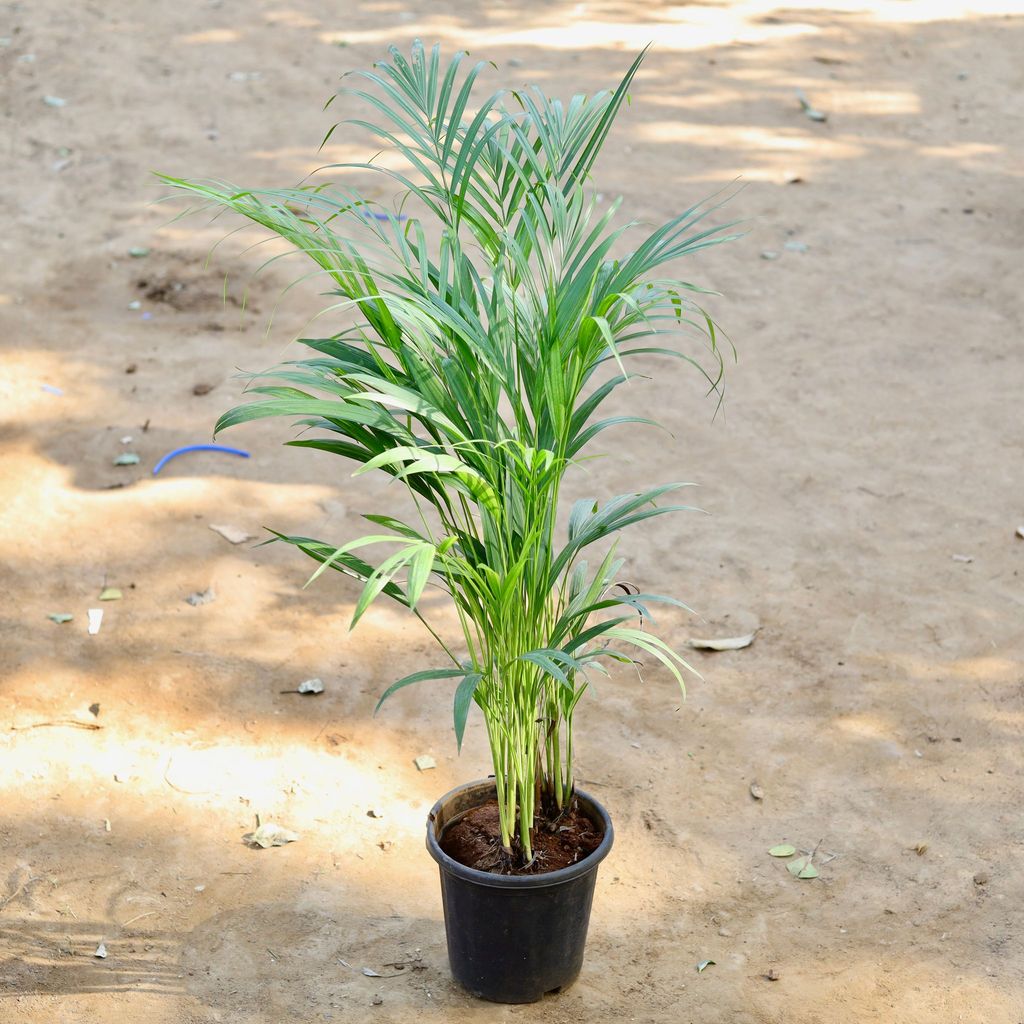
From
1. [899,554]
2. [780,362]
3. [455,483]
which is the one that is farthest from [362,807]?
[780,362]

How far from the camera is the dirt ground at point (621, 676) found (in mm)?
2609

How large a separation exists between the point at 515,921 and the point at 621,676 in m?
1.26

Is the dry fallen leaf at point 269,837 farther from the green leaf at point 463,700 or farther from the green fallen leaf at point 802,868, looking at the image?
the green fallen leaf at point 802,868

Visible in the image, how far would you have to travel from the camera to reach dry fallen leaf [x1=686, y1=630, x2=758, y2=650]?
3590mm

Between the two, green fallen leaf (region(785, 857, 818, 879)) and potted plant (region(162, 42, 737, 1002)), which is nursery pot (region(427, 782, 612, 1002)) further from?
green fallen leaf (region(785, 857, 818, 879))

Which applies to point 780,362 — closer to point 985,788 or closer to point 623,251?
point 623,251

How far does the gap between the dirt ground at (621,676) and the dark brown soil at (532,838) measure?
0.30 m

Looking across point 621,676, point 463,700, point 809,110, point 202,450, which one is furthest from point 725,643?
point 809,110

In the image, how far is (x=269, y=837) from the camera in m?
2.94

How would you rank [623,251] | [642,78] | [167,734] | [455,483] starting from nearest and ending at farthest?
[455,483]
[167,734]
[623,251]
[642,78]

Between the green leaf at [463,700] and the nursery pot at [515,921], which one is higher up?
the green leaf at [463,700]

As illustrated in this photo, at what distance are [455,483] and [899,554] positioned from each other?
2.33m

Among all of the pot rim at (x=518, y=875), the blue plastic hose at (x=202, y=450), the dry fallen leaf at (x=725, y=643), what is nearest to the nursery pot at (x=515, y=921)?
the pot rim at (x=518, y=875)

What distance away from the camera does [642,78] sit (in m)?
7.75
